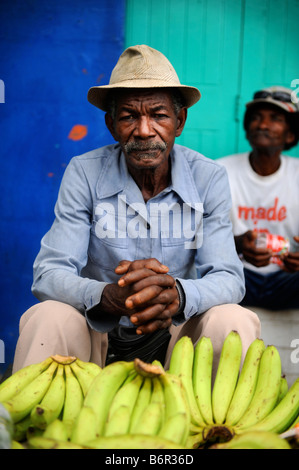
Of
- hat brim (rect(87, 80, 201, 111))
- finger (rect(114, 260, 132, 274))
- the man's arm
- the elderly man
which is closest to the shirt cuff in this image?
the elderly man

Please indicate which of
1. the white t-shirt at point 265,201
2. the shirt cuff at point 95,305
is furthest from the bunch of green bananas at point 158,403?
the white t-shirt at point 265,201

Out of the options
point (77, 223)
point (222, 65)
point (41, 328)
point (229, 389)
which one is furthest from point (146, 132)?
point (222, 65)

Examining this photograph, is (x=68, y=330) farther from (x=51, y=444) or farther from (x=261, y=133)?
(x=261, y=133)

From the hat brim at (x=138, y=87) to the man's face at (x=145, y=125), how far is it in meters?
0.05

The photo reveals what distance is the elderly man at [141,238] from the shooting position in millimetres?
2127

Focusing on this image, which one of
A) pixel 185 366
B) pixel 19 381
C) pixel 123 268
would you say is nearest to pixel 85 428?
pixel 19 381

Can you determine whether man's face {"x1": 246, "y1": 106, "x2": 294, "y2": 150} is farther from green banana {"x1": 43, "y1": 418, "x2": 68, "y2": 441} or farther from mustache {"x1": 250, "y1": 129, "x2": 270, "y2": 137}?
green banana {"x1": 43, "y1": 418, "x2": 68, "y2": 441}

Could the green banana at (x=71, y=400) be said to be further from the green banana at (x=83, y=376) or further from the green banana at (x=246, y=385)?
the green banana at (x=246, y=385)

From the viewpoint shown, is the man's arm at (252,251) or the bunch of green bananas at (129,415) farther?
the man's arm at (252,251)

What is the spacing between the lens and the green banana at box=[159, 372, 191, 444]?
144 centimetres

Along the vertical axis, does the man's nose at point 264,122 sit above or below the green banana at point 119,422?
above
